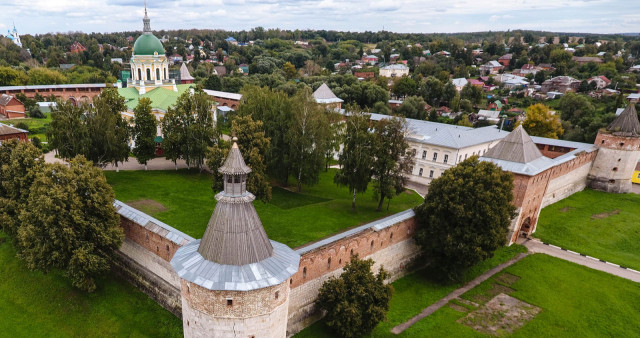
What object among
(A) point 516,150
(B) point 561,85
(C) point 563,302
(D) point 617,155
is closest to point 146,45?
(A) point 516,150

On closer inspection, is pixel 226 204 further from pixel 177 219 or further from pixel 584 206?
pixel 584 206

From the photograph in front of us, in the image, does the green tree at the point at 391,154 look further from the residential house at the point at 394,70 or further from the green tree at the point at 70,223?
the residential house at the point at 394,70

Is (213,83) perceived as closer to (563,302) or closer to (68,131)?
(68,131)

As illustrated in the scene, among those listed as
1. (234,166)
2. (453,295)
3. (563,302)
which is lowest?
(453,295)

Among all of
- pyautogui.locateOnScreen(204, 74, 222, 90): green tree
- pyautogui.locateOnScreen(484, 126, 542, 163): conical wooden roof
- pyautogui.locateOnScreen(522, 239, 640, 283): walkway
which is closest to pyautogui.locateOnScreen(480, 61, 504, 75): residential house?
pyautogui.locateOnScreen(204, 74, 222, 90): green tree

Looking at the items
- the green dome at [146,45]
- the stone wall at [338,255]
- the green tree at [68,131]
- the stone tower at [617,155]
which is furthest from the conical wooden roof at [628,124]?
the green dome at [146,45]
